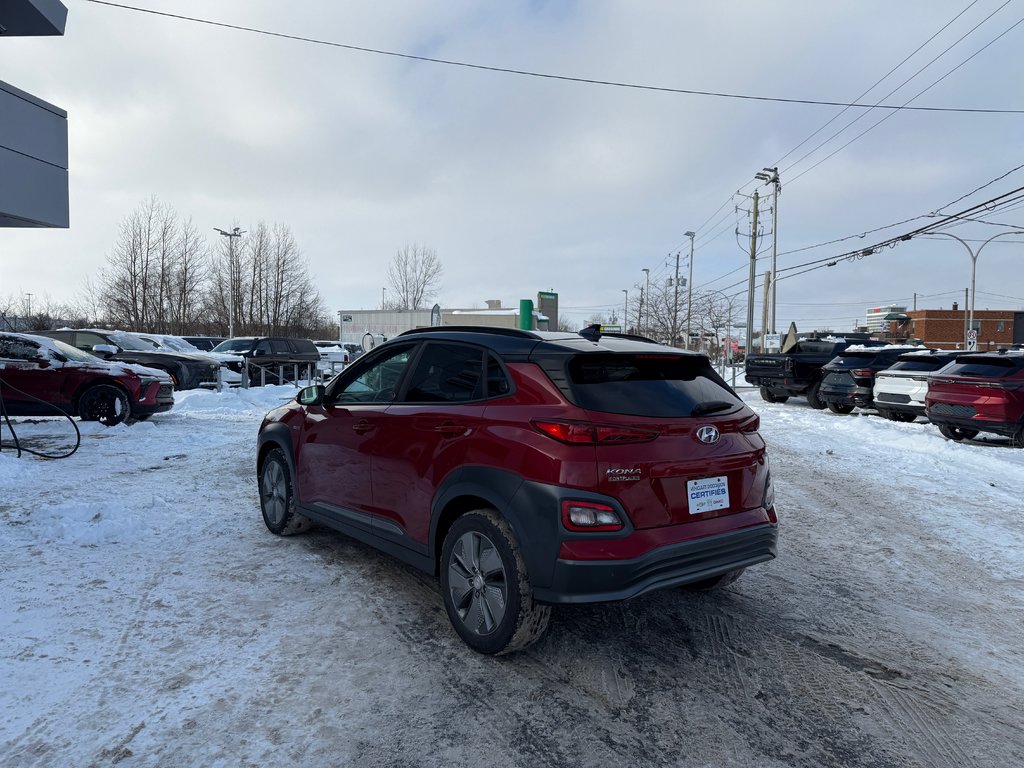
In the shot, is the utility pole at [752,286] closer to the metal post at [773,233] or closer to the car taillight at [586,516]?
the metal post at [773,233]

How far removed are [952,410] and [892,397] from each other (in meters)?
2.97

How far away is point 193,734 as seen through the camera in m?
2.57

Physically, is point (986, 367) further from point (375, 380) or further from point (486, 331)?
point (375, 380)

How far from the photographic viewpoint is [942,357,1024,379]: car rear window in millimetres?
10125

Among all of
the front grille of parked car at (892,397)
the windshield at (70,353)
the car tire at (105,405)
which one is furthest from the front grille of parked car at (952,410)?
the windshield at (70,353)

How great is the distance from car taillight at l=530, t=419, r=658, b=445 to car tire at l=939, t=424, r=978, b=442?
34.0 feet

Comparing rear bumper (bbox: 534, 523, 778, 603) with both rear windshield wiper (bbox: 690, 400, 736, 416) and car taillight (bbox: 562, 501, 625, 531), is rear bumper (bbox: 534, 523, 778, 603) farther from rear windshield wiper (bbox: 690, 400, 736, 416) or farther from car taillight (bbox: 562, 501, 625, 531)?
rear windshield wiper (bbox: 690, 400, 736, 416)

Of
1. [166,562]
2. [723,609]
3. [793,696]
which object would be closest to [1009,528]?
[723,609]

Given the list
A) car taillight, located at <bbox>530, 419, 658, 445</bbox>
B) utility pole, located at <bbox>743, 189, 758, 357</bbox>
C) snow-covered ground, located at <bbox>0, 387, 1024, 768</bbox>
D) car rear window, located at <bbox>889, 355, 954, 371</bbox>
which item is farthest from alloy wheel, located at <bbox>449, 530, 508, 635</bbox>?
utility pole, located at <bbox>743, 189, 758, 357</bbox>

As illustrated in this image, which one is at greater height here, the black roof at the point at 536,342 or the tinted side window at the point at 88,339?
the tinted side window at the point at 88,339

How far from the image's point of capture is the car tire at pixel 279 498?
5074mm

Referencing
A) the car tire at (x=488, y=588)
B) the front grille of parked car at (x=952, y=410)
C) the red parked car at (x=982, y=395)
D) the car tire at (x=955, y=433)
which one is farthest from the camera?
the car tire at (x=955, y=433)

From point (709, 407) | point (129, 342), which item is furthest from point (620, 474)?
point (129, 342)

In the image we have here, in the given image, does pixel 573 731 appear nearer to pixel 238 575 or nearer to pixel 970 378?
pixel 238 575
